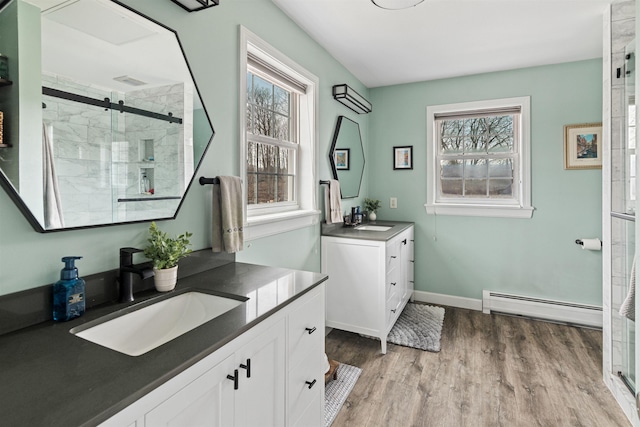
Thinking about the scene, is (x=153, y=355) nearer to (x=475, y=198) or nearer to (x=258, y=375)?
(x=258, y=375)

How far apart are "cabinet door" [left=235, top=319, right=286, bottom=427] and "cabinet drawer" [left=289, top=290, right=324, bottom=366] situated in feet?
0.24

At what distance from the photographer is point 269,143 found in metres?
2.29

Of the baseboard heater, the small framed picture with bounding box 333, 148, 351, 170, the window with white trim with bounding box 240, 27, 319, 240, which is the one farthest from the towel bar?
the baseboard heater

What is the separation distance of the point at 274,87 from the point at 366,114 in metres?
1.68

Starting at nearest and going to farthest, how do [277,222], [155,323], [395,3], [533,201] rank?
[155,323] < [395,3] < [277,222] < [533,201]

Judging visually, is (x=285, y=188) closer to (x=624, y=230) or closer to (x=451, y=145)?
(x=451, y=145)

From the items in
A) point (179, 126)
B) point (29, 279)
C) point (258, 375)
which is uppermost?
point (179, 126)

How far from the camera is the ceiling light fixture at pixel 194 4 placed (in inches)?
54.9

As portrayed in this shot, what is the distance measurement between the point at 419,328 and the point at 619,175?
5.98 ft

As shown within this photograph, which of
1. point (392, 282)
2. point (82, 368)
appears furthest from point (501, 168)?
point (82, 368)

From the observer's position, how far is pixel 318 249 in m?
2.71

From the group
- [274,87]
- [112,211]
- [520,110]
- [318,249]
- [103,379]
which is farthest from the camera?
[520,110]

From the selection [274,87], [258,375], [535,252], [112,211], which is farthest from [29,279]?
[535,252]

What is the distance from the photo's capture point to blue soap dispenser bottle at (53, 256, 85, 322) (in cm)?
97
